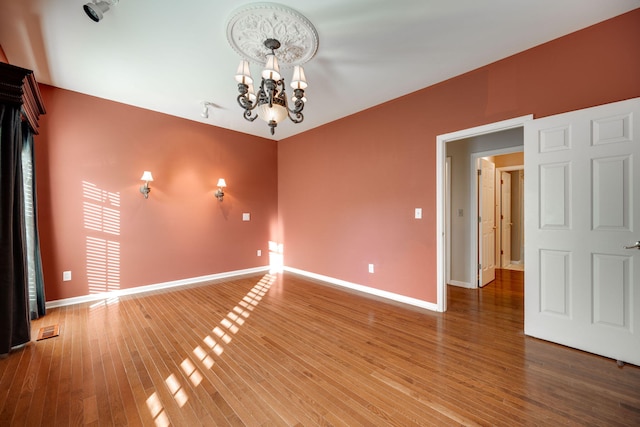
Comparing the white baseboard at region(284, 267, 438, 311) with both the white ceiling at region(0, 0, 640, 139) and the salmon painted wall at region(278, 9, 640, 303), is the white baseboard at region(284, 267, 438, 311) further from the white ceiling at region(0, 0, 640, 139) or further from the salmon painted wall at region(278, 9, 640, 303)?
the white ceiling at region(0, 0, 640, 139)

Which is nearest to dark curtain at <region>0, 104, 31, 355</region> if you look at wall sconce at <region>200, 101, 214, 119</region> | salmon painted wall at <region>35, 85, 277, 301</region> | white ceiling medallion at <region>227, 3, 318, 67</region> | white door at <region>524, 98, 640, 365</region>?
salmon painted wall at <region>35, 85, 277, 301</region>

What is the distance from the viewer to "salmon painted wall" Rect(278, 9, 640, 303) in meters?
2.20

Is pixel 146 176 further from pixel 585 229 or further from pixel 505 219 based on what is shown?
pixel 505 219

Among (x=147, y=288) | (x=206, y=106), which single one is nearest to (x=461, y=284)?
(x=206, y=106)

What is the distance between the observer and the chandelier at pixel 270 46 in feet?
6.72

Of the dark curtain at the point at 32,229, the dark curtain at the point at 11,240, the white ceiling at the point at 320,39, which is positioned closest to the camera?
the white ceiling at the point at 320,39

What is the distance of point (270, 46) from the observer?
2.32 m

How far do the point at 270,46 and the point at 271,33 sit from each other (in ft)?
0.35

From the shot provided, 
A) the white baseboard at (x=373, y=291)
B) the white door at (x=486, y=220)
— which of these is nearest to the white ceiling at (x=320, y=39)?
the white door at (x=486, y=220)

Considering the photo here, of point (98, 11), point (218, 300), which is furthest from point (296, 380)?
point (98, 11)

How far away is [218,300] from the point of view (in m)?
3.57

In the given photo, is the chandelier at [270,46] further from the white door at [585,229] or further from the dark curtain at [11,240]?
the white door at [585,229]

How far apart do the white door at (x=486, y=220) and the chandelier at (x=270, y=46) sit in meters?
3.54

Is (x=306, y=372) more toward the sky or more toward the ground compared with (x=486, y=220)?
more toward the ground
